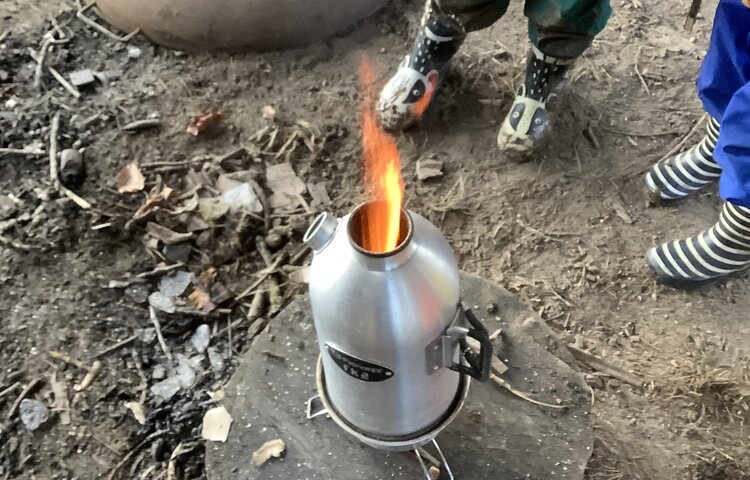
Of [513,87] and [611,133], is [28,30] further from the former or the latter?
[611,133]

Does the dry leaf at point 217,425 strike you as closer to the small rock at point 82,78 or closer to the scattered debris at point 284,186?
the scattered debris at point 284,186

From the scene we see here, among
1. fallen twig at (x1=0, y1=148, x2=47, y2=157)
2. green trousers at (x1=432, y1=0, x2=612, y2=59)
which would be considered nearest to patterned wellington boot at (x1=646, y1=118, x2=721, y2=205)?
green trousers at (x1=432, y1=0, x2=612, y2=59)

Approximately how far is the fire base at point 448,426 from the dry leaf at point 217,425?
0.01 metres

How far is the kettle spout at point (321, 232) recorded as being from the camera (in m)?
1.08

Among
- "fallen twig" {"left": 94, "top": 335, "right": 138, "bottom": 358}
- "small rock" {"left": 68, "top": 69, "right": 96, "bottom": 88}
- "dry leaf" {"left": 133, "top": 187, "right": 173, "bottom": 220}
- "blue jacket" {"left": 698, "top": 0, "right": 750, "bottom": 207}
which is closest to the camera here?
"blue jacket" {"left": 698, "top": 0, "right": 750, "bottom": 207}

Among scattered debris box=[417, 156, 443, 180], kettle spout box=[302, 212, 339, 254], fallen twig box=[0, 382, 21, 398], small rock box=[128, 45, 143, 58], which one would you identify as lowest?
fallen twig box=[0, 382, 21, 398]

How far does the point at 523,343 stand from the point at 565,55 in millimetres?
886

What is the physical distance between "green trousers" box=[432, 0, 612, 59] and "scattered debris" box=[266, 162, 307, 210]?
635 millimetres

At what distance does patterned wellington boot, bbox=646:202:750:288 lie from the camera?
1.83m

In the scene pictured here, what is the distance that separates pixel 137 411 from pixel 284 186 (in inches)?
29.8

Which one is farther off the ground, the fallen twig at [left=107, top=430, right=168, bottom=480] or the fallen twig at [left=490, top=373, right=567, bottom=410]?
the fallen twig at [left=490, top=373, right=567, bottom=410]

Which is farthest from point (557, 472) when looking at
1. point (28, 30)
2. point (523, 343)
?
point (28, 30)

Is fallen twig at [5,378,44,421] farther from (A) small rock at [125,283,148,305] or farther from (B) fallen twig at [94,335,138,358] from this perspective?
(A) small rock at [125,283,148,305]

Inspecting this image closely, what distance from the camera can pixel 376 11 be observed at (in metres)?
2.53
